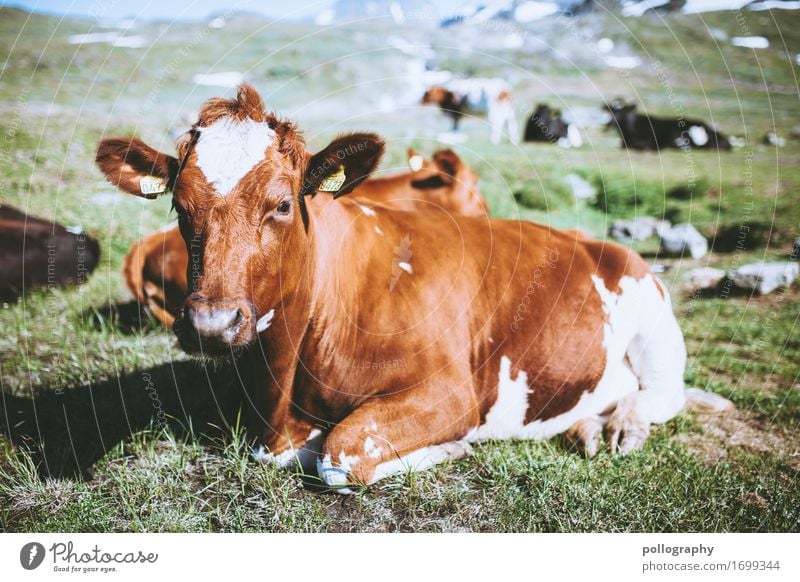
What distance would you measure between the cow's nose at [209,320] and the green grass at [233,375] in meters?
1.14

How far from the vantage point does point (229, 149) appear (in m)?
3.15

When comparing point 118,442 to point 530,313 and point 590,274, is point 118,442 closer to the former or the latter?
point 530,313

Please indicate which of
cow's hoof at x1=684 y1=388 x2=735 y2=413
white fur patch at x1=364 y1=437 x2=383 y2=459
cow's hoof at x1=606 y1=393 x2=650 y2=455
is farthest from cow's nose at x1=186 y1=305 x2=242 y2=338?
cow's hoof at x1=684 y1=388 x2=735 y2=413

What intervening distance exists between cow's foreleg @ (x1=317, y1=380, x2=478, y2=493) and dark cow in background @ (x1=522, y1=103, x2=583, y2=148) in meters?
10.4

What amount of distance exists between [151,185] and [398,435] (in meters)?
1.94

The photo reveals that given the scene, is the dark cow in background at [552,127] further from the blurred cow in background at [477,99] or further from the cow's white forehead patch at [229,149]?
the cow's white forehead patch at [229,149]

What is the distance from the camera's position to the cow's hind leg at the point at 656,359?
4.52 metres

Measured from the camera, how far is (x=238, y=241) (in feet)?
10.0

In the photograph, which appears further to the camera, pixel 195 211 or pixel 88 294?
pixel 88 294

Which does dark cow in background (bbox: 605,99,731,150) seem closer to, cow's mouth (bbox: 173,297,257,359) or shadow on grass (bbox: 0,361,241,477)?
shadow on grass (bbox: 0,361,241,477)

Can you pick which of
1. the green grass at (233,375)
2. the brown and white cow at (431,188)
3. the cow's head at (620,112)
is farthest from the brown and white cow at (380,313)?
the cow's head at (620,112)
